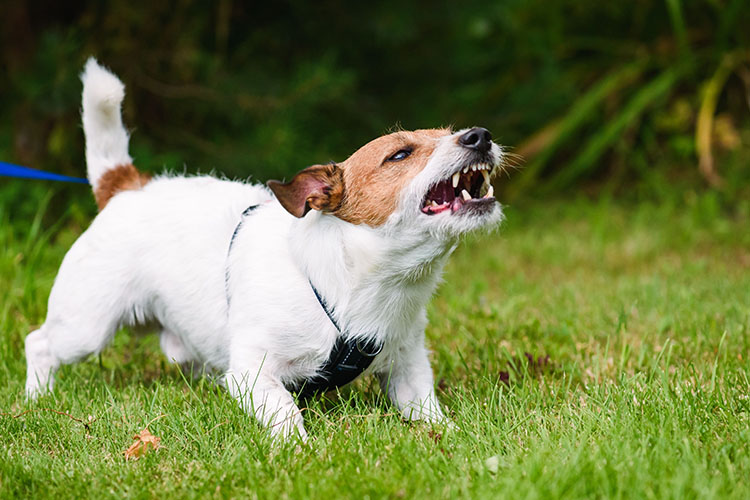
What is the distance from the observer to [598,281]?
5.34m

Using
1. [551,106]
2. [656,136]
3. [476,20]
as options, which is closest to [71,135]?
[476,20]

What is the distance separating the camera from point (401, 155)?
9.37 ft

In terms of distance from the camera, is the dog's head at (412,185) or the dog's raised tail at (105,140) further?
the dog's raised tail at (105,140)

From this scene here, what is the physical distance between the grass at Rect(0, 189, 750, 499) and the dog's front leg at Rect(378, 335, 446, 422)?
0.28 ft

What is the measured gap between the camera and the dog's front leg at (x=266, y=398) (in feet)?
8.51

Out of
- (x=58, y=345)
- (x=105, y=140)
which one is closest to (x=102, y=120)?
(x=105, y=140)

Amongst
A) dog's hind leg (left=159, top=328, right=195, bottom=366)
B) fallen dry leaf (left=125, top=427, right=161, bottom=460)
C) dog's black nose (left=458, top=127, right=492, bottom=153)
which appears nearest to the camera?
fallen dry leaf (left=125, top=427, right=161, bottom=460)

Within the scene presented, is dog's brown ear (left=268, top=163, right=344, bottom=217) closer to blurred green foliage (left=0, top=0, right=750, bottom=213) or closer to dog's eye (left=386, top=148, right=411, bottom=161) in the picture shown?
dog's eye (left=386, top=148, right=411, bottom=161)

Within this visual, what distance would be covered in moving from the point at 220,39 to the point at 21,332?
318 centimetres

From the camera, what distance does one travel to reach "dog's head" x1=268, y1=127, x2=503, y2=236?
268cm

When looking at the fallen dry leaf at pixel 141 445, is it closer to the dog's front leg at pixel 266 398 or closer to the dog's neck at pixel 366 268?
the dog's front leg at pixel 266 398

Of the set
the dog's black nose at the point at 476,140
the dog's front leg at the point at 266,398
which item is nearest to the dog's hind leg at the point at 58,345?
the dog's front leg at the point at 266,398

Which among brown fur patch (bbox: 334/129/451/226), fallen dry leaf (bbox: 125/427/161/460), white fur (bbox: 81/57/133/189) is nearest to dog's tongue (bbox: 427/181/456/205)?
brown fur patch (bbox: 334/129/451/226)

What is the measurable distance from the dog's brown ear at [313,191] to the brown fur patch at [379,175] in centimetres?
3
